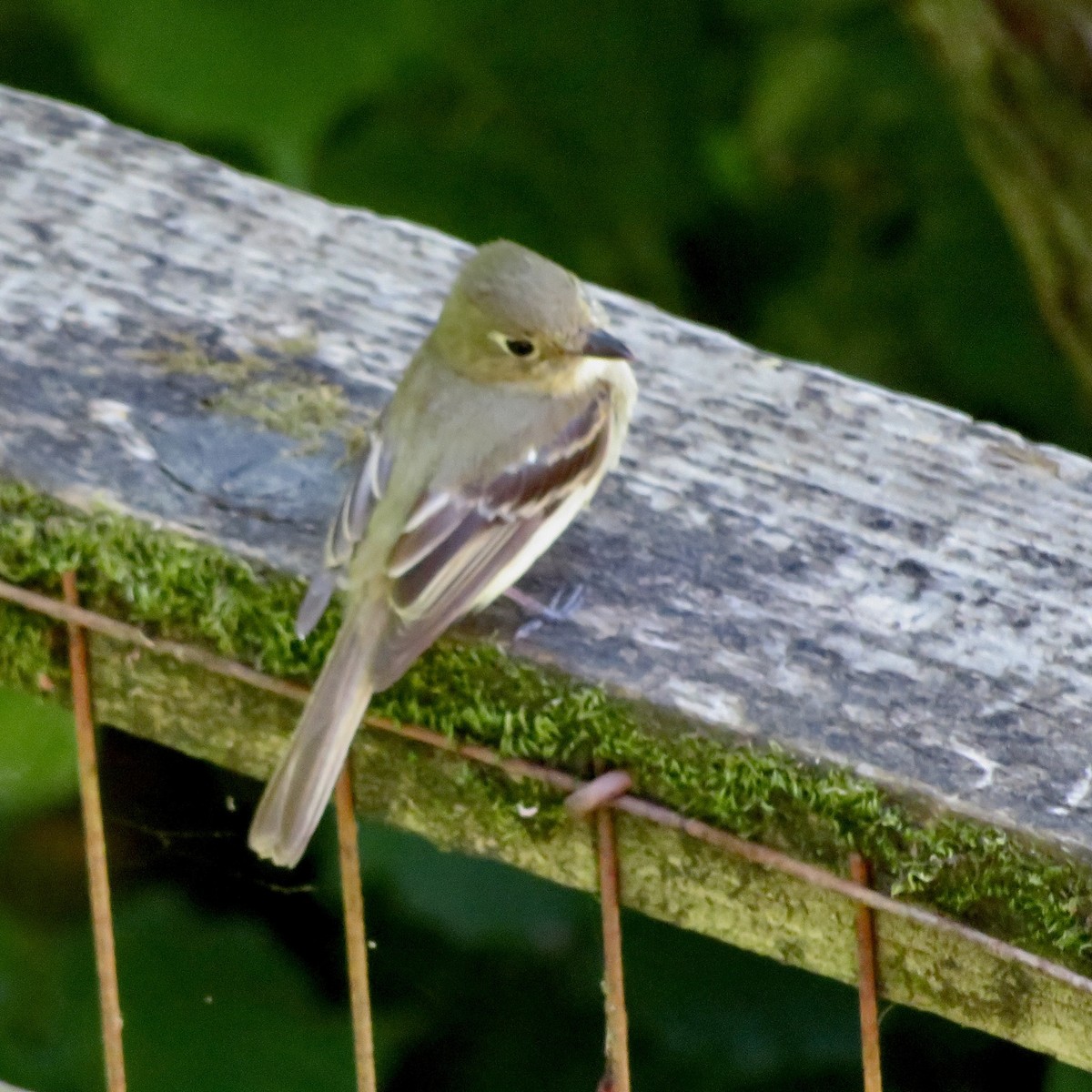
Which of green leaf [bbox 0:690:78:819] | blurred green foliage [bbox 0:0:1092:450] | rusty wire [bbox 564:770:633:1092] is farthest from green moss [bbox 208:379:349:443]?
blurred green foliage [bbox 0:0:1092:450]

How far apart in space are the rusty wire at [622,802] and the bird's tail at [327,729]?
0.06m

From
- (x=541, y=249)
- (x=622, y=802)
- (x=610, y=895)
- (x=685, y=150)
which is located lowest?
(x=541, y=249)

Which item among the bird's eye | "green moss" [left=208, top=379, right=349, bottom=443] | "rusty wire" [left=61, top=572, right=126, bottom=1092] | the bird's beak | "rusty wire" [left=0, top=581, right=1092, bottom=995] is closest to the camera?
"rusty wire" [left=0, top=581, right=1092, bottom=995]

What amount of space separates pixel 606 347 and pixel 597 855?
0.96m

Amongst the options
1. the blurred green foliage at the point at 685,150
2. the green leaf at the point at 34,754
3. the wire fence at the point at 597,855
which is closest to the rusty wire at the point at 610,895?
the wire fence at the point at 597,855

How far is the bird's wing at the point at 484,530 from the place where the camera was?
2199 millimetres

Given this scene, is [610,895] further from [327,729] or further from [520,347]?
[520,347]

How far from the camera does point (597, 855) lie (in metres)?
1.94

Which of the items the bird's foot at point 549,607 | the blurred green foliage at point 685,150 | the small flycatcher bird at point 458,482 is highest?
the bird's foot at point 549,607

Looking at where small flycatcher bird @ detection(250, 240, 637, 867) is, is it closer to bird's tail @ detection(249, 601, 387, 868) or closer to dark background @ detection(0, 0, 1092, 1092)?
bird's tail @ detection(249, 601, 387, 868)

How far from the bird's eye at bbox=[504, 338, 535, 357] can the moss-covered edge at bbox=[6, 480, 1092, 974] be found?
122 cm

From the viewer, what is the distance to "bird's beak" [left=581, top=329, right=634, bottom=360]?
262 centimetres

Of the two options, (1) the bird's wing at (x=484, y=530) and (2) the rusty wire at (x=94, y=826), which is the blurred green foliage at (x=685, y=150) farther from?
(2) the rusty wire at (x=94, y=826)

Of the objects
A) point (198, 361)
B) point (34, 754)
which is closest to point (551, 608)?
point (198, 361)
